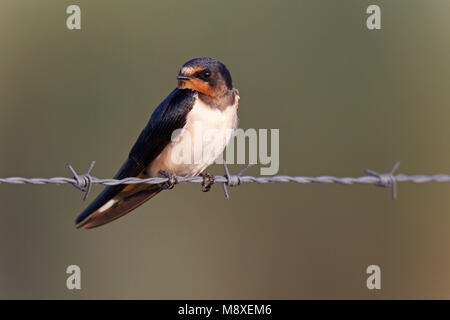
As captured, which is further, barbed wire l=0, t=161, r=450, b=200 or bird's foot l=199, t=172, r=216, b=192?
bird's foot l=199, t=172, r=216, b=192

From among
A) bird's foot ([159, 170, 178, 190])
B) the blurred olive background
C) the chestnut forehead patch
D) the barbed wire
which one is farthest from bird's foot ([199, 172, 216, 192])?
the blurred olive background

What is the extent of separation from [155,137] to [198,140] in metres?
0.29

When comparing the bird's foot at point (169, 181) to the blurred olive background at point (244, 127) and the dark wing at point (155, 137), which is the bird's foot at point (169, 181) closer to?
the dark wing at point (155, 137)

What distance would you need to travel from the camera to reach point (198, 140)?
150 inches

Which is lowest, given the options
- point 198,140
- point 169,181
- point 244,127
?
point 169,181

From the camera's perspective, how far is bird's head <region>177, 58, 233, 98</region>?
12.8 ft

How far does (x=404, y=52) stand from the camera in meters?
8.54

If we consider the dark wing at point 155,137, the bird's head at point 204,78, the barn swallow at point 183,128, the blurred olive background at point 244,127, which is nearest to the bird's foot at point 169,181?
the barn swallow at point 183,128

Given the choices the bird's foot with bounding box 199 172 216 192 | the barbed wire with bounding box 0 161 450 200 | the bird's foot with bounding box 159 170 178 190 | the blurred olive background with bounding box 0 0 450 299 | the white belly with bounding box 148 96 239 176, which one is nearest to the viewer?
the barbed wire with bounding box 0 161 450 200

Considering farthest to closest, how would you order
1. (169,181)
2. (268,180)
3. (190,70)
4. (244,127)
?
(244,127) → (190,70) → (169,181) → (268,180)

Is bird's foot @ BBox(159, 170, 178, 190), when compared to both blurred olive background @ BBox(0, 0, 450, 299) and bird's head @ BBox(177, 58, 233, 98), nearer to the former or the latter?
bird's head @ BBox(177, 58, 233, 98)

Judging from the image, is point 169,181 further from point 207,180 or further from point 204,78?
point 204,78

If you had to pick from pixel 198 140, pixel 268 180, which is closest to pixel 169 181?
pixel 198 140

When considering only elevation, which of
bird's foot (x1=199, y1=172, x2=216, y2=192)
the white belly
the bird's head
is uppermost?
the bird's head
